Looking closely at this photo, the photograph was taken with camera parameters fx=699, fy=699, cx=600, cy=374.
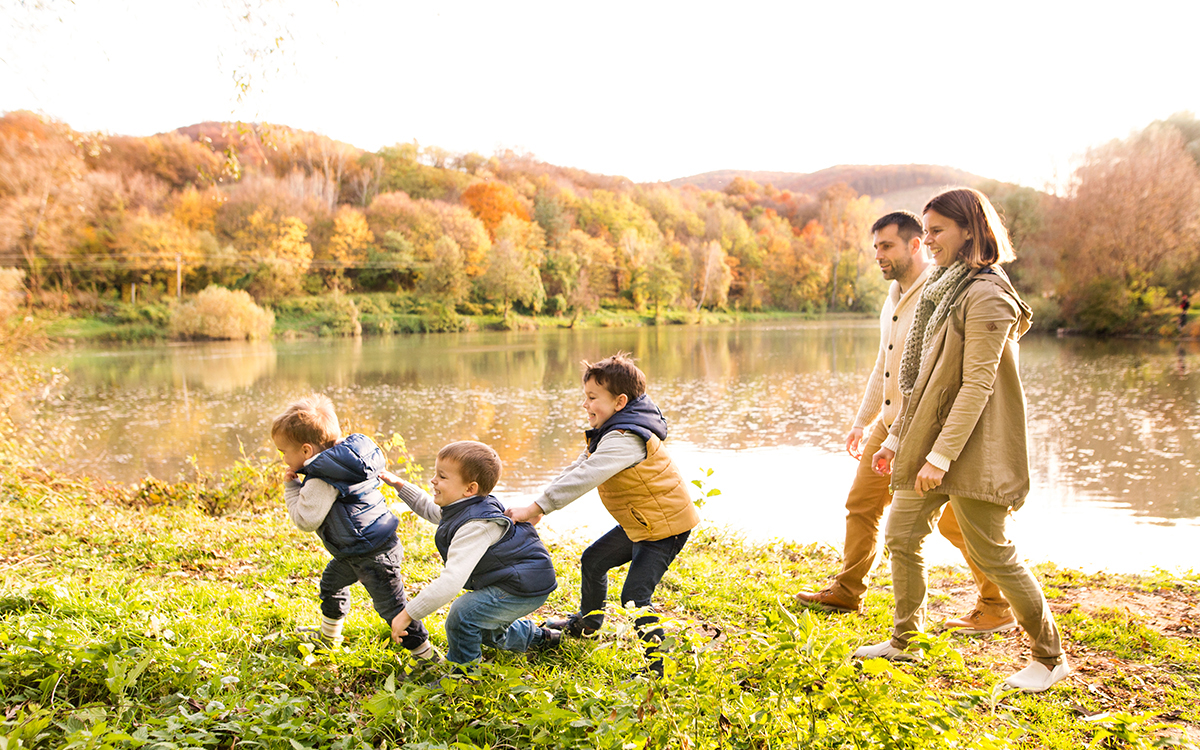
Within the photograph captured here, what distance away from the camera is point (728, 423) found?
12586 mm

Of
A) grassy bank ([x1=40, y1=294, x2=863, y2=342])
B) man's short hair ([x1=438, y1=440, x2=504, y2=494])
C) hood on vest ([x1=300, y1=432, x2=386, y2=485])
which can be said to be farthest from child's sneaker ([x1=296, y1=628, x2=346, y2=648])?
grassy bank ([x1=40, y1=294, x2=863, y2=342])

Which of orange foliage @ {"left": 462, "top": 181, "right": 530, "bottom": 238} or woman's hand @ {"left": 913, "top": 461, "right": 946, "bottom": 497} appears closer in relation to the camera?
woman's hand @ {"left": 913, "top": 461, "right": 946, "bottom": 497}

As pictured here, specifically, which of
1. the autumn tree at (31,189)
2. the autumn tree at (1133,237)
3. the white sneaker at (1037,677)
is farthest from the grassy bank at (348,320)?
the white sneaker at (1037,677)

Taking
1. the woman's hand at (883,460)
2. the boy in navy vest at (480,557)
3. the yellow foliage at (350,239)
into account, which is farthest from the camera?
the yellow foliage at (350,239)

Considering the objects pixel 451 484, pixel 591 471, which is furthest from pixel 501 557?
pixel 591 471

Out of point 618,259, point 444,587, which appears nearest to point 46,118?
point 444,587

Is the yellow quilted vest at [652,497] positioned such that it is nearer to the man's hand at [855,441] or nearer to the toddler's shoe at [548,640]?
the toddler's shoe at [548,640]

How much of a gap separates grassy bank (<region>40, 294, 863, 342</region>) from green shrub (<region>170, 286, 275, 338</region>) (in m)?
2.00

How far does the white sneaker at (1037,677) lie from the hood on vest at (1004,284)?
4.39 feet

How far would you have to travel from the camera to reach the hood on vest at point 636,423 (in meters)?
2.82

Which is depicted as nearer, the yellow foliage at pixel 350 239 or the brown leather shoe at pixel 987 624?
the brown leather shoe at pixel 987 624

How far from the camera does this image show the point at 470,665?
2.54 m

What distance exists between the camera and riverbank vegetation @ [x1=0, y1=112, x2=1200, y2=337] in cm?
2950

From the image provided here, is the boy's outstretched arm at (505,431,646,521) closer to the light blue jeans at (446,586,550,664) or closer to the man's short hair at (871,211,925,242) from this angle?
the light blue jeans at (446,586,550,664)
